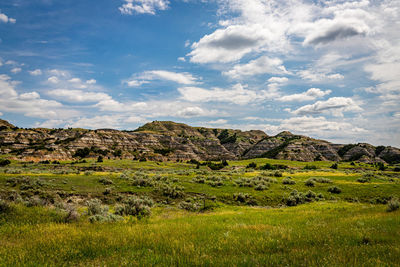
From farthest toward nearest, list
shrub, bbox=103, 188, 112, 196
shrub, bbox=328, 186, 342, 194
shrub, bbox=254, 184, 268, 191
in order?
1. shrub, bbox=254, 184, 268, 191
2. shrub, bbox=328, 186, 342, 194
3. shrub, bbox=103, 188, 112, 196

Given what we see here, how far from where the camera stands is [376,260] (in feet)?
16.5

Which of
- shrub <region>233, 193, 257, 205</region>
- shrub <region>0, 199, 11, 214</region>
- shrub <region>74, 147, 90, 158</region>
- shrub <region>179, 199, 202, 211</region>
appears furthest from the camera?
shrub <region>74, 147, 90, 158</region>

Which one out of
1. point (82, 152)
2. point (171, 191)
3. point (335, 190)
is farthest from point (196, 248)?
point (82, 152)

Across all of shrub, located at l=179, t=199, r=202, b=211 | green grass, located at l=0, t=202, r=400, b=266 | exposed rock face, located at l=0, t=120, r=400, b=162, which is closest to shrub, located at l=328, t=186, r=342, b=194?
shrub, located at l=179, t=199, r=202, b=211

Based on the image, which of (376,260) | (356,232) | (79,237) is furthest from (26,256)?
(356,232)

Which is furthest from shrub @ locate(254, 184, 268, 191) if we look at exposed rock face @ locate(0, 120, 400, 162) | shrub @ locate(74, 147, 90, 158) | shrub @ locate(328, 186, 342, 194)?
shrub @ locate(74, 147, 90, 158)

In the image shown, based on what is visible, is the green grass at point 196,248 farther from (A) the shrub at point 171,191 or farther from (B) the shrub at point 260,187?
(B) the shrub at point 260,187

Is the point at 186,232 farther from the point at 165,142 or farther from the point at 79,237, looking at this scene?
the point at 165,142

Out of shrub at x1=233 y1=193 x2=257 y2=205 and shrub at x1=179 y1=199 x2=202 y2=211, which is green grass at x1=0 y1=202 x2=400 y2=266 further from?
shrub at x1=233 y1=193 x2=257 y2=205

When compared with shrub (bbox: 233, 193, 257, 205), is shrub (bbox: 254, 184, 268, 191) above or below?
above

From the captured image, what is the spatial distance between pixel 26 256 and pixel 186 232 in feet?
17.6

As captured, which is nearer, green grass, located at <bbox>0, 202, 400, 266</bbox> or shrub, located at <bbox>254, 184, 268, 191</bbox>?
green grass, located at <bbox>0, 202, 400, 266</bbox>

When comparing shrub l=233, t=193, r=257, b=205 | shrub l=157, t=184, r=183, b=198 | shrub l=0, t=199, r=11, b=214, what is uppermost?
shrub l=0, t=199, r=11, b=214

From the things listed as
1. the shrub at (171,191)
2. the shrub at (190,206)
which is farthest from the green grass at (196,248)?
the shrub at (171,191)
